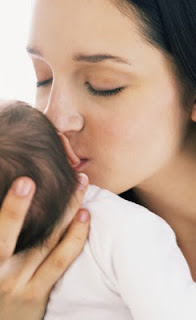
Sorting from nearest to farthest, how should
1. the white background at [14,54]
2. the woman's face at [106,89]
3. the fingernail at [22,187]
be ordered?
the fingernail at [22,187], the woman's face at [106,89], the white background at [14,54]

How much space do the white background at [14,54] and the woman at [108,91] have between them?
124cm

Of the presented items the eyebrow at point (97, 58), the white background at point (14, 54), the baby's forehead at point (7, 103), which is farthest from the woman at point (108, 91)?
the white background at point (14, 54)

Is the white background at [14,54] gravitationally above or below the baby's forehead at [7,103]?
below

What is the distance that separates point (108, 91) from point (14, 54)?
58.4 inches

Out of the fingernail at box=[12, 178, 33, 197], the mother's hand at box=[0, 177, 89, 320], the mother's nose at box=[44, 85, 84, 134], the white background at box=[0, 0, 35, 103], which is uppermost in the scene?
the fingernail at box=[12, 178, 33, 197]

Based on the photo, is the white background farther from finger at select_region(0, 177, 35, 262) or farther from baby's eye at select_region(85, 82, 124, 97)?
finger at select_region(0, 177, 35, 262)

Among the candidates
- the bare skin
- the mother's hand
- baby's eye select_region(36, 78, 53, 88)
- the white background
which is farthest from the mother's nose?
the white background

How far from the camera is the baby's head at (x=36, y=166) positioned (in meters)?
0.85

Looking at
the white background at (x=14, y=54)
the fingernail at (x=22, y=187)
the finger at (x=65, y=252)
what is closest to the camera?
the fingernail at (x=22, y=187)

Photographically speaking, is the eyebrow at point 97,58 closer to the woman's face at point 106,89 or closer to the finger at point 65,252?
the woman's face at point 106,89

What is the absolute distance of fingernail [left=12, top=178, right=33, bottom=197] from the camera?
822mm

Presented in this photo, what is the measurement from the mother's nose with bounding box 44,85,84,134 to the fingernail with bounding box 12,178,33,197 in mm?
305

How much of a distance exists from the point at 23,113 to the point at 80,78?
0.25m

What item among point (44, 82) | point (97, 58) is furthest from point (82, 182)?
point (44, 82)
